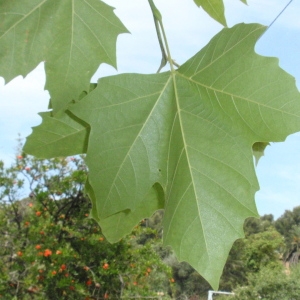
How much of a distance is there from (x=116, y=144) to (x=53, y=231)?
3.57 meters

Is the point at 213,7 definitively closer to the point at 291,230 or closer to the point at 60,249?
the point at 60,249

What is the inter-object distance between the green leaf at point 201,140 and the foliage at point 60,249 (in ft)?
10.4

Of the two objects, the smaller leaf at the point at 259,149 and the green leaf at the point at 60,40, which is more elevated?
the green leaf at the point at 60,40

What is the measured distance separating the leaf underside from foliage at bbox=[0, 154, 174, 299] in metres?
3.16

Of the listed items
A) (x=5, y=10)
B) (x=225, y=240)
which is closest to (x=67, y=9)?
(x=5, y=10)

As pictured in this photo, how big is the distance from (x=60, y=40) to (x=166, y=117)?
150 millimetres

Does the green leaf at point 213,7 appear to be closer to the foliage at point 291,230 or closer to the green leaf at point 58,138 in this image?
the green leaf at point 58,138

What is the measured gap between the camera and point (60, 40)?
0.55 meters

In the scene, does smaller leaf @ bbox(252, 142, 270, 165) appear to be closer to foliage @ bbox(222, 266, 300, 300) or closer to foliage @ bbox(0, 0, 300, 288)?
foliage @ bbox(0, 0, 300, 288)

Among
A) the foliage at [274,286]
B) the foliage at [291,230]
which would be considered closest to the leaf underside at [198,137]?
the foliage at [274,286]

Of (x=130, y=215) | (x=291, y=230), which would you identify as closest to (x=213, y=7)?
(x=130, y=215)

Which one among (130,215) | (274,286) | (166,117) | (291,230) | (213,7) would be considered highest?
(291,230)

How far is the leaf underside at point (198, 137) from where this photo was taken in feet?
1.84

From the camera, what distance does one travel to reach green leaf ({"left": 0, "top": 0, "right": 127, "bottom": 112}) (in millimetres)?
530
